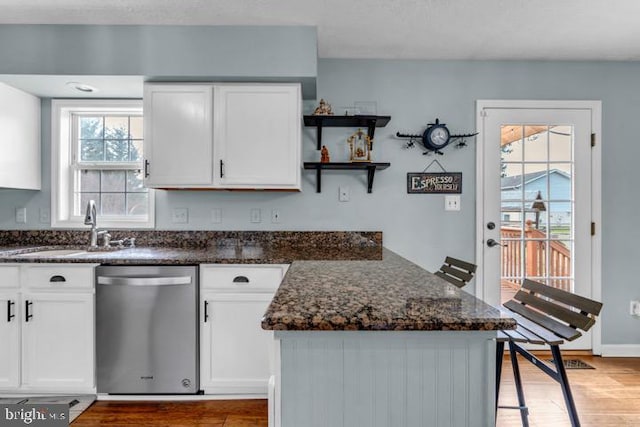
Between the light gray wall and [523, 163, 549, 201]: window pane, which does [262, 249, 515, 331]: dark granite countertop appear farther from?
[523, 163, 549, 201]: window pane

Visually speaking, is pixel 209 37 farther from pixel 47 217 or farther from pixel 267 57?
pixel 47 217

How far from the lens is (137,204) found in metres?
2.83

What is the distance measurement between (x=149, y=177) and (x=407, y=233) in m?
1.97

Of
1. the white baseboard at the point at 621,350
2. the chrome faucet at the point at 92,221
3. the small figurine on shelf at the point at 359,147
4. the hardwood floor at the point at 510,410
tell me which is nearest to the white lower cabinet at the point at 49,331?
the hardwood floor at the point at 510,410

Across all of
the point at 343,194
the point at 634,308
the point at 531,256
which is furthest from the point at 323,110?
the point at 634,308

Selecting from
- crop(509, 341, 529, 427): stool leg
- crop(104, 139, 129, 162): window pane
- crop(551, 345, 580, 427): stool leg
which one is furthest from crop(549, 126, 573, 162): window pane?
crop(104, 139, 129, 162): window pane

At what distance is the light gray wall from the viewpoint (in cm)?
280

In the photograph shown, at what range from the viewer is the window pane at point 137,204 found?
2828 millimetres

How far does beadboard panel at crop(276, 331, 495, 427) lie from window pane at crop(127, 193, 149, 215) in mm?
2417

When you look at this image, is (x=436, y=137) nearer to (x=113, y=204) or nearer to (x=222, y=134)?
(x=222, y=134)

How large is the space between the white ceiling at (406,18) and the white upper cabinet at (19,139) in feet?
1.71

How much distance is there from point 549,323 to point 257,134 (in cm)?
191

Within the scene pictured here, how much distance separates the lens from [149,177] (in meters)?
2.36

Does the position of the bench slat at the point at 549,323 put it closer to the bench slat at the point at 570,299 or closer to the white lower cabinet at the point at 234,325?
the bench slat at the point at 570,299
